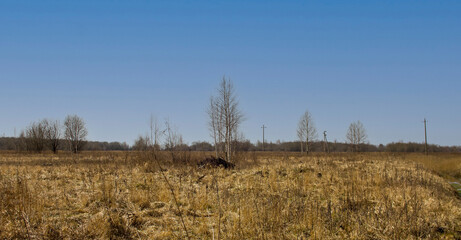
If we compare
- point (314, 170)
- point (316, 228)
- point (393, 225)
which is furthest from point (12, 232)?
point (314, 170)

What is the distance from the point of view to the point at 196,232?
4.31 meters

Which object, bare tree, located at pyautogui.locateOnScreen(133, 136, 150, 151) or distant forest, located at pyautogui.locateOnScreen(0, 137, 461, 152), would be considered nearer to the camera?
bare tree, located at pyautogui.locateOnScreen(133, 136, 150, 151)

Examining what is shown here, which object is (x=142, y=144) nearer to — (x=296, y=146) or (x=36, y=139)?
(x=36, y=139)

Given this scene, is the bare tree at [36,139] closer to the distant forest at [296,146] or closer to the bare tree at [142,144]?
the distant forest at [296,146]

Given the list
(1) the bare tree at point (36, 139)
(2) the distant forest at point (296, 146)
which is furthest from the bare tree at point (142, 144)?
(1) the bare tree at point (36, 139)

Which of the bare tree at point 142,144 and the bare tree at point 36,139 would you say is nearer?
the bare tree at point 142,144

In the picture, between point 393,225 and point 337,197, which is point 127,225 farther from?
point 337,197

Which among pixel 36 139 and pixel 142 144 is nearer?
pixel 142 144

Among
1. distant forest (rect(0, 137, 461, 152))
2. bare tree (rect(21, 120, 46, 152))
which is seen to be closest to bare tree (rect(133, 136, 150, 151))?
distant forest (rect(0, 137, 461, 152))

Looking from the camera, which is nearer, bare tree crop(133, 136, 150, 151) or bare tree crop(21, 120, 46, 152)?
bare tree crop(133, 136, 150, 151)

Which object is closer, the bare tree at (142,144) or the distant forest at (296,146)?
the bare tree at (142,144)

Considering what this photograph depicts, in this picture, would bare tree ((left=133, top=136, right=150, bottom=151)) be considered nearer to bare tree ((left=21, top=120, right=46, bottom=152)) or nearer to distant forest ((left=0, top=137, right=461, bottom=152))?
distant forest ((left=0, top=137, right=461, bottom=152))

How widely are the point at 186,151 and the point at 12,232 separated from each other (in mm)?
10453

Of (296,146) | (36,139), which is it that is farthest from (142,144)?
(296,146)
